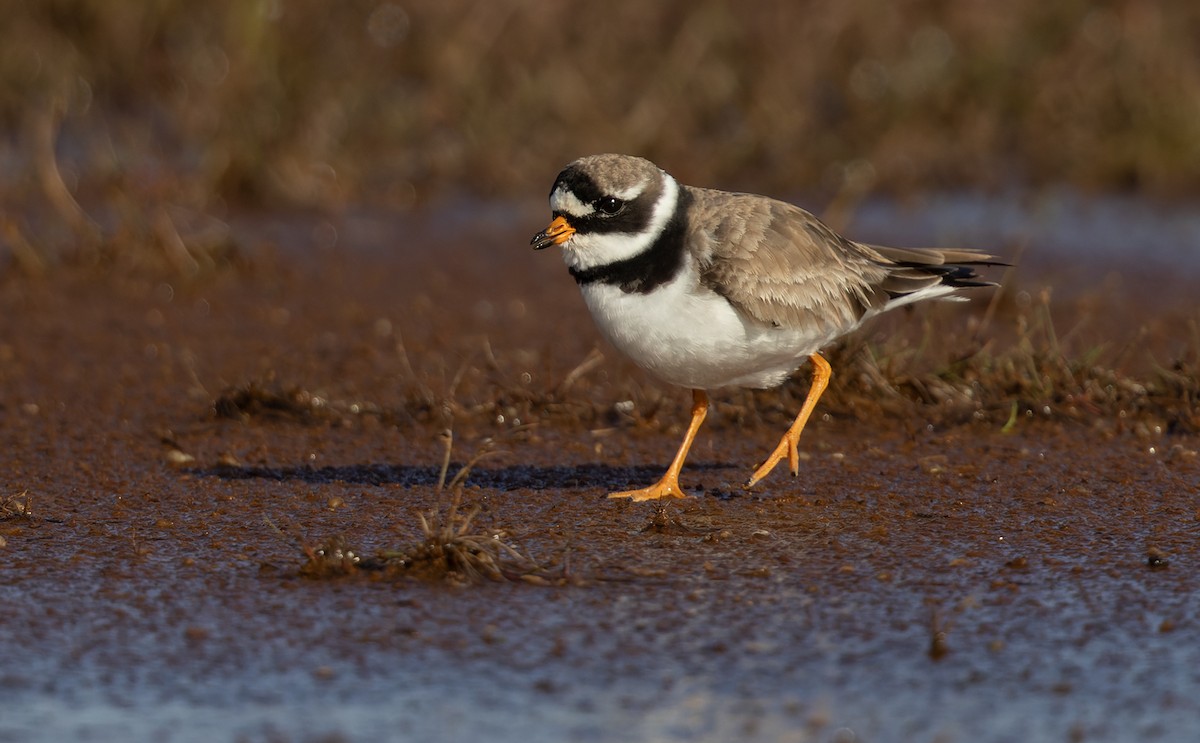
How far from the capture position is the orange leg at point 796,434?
5316 mm

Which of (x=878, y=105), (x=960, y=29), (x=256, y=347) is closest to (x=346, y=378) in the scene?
(x=256, y=347)

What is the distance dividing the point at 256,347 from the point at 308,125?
2658 millimetres

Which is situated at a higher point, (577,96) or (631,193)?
(577,96)

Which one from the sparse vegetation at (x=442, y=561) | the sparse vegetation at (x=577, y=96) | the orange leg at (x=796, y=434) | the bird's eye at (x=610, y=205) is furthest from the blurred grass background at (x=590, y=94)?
the sparse vegetation at (x=442, y=561)

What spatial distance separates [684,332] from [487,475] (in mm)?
1038

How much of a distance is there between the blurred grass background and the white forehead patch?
14.2ft

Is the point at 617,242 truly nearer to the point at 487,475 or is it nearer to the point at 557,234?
the point at 557,234

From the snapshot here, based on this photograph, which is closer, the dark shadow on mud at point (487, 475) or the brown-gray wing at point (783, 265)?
the brown-gray wing at point (783, 265)

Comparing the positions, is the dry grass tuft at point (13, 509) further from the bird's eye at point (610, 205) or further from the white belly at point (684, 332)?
the bird's eye at point (610, 205)

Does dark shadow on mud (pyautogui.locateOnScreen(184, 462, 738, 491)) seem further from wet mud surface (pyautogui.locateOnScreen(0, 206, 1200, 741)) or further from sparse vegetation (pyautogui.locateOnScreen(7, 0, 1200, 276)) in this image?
sparse vegetation (pyautogui.locateOnScreen(7, 0, 1200, 276))

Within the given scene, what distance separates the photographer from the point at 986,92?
34.4 ft

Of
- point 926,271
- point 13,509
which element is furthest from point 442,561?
point 926,271

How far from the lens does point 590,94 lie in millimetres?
10328

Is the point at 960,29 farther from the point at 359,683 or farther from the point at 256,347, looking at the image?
the point at 359,683
